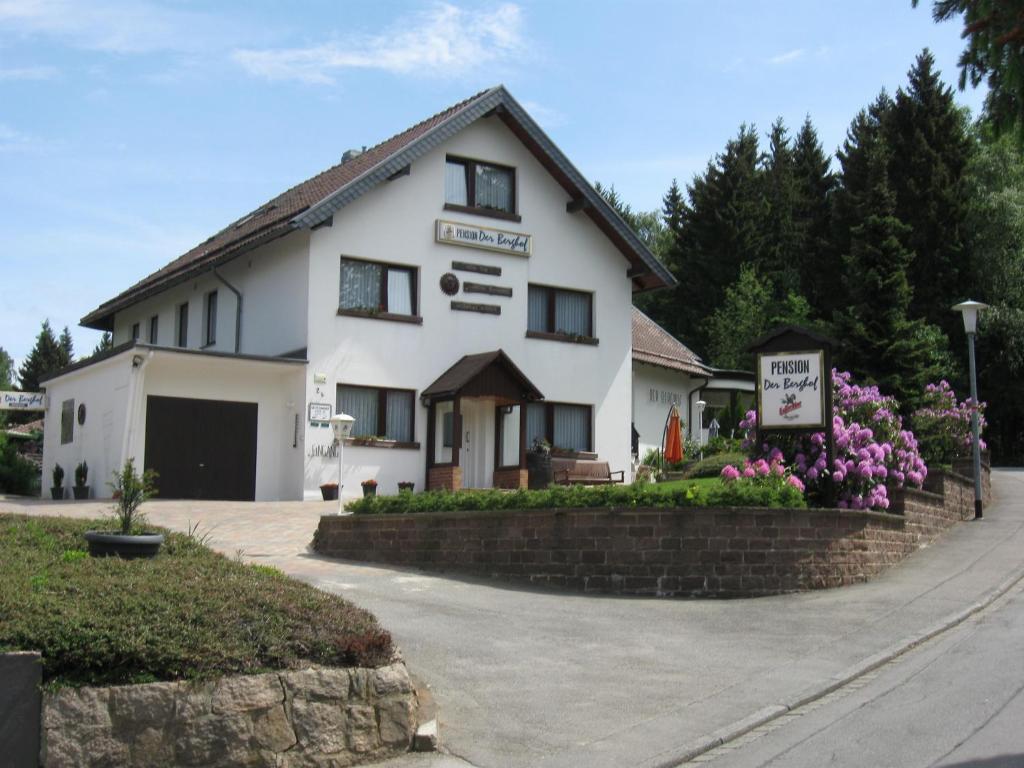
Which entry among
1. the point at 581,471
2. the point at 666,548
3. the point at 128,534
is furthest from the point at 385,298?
the point at 128,534

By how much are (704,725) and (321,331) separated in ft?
58.2

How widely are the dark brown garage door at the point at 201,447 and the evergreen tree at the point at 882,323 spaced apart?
18941 mm

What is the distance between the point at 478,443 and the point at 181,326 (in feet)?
30.8

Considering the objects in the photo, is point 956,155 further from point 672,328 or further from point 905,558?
point 905,558

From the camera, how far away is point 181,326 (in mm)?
31297

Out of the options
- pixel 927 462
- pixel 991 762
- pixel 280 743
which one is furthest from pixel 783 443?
pixel 280 743

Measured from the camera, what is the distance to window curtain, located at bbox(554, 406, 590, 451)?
93.6 feet

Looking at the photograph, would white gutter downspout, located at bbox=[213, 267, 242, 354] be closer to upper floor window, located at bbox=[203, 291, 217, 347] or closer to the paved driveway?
upper floor window, located at bbox=[203, 291, 217, 347]

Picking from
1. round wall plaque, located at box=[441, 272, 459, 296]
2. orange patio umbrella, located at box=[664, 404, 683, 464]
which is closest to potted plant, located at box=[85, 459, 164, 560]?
round wall plaque, located at box=[441, 272, 459, 296]

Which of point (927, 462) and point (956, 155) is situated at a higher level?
point (956, 155)

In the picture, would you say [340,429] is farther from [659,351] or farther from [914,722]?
[914,722]

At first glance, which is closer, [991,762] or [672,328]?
[991,762]

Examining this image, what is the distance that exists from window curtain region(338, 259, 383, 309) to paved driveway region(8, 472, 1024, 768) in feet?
28.9

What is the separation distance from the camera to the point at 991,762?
734 cm
